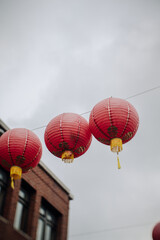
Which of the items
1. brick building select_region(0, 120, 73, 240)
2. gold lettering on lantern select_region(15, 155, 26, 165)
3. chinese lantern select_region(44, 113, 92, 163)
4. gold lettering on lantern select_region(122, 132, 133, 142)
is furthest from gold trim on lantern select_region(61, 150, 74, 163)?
brick building select_region(0, 120, 73, 240)

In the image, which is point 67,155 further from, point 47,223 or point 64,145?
point 47,223

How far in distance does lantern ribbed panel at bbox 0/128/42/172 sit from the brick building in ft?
18.3

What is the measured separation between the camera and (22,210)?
12.8 metres

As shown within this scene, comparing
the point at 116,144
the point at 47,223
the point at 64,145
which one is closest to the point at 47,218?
the point at 47,223

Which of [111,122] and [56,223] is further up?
[56,223]

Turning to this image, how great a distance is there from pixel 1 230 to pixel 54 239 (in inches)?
183

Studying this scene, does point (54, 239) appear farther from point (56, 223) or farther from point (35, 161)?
point (35, 161)

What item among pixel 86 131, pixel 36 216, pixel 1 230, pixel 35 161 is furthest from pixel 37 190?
pixel 86 131

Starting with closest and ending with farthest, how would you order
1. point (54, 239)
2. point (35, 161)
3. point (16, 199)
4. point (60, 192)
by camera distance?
point (35, 161) < point (16, 199) < point (54, 239) < point (60, 192)

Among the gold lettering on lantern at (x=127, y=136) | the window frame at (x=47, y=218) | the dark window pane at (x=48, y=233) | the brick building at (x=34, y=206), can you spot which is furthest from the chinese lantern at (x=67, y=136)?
the dark window pane at (x=48, y=233)

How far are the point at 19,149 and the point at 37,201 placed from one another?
783cm

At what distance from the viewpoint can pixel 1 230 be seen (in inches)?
418

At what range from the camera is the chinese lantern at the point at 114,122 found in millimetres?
5641

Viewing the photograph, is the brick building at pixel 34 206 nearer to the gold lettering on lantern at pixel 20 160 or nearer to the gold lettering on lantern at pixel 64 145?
the gold lettering on lantern at pixel 20 160
